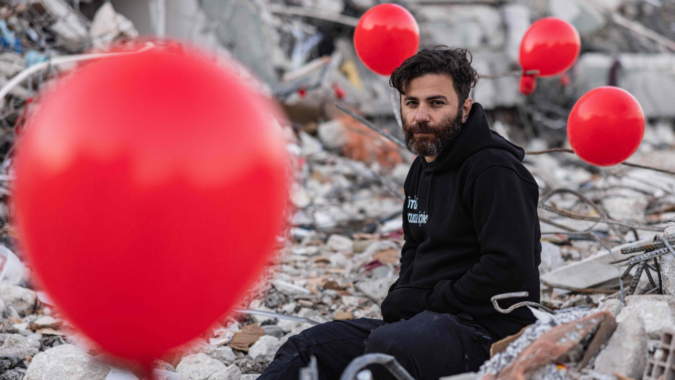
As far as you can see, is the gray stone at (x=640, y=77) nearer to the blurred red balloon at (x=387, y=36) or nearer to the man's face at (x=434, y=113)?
the blurred red balloon at (x=387, y=36)

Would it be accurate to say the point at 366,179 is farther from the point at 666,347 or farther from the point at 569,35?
the point at 666,347

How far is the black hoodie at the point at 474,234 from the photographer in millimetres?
1785

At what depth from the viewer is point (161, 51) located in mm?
1236

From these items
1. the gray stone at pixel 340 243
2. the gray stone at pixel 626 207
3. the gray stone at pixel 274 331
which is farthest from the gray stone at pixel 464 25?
the gray stone at pixel 274 331

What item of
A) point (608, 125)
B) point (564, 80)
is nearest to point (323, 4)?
point (564, 80)

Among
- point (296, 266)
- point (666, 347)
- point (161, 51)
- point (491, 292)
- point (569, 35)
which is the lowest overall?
point (296, 266)

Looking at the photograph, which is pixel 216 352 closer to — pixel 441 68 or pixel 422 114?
pixel 422 114

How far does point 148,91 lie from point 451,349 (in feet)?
4.05

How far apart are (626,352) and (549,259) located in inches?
81.0

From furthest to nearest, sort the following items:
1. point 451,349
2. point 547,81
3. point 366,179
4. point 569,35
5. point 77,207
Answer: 1. point 547,81
2. point 366,179
3. point 569,35
4. point 451,349
5. point 77,207

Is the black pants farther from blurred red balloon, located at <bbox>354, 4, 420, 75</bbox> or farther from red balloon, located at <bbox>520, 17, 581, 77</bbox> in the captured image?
red balloon, located at <bbox>520, 17, 581, 77</bbox>

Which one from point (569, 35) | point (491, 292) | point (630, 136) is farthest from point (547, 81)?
point (491, 292)

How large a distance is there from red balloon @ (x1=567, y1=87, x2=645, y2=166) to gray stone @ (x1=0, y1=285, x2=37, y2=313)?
292 centimetres

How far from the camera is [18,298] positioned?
2971 mm
